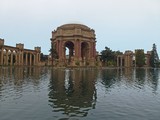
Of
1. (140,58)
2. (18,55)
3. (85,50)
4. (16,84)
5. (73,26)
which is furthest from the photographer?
(140,58)

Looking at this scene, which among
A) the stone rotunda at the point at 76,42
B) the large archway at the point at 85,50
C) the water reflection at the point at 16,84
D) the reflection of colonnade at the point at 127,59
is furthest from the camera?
the reflection of colonnade at the point at 127,59

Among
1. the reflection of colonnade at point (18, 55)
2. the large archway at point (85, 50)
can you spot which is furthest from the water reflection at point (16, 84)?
the large archway at point (85, 50)

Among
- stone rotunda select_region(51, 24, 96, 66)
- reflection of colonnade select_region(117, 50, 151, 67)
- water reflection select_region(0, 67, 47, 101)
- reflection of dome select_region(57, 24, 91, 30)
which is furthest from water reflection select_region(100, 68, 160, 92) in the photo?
reflection of colonnade select_region(117, 50, 151, 67)

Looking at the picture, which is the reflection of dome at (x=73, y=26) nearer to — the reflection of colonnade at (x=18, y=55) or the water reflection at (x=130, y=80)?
the reflection of colonnade at (x=18, y=55)

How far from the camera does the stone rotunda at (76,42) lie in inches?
4309

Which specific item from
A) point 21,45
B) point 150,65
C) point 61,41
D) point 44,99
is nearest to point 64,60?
point 61,41

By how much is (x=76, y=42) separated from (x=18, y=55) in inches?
1091

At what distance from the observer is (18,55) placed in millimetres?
107812

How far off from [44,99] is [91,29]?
10208 centimetres

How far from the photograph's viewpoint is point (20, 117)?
12.9 meters

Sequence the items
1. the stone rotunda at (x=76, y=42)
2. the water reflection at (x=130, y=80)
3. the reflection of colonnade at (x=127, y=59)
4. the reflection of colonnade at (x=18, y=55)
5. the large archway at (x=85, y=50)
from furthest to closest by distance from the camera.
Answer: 1. the reflection of colonnade at (x=127, y=59)
2. the large archway at (x=85, y=50)
3. the stone rotunda at (x=76, y=42)
4. the reflection of colonnade at (x=18, y=55)
5. the water reflection at (x=130, y=80)

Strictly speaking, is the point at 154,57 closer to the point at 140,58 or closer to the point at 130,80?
the point at 140,58

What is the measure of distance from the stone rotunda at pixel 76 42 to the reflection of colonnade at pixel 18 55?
1241 centimetres

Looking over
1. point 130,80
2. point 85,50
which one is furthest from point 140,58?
point 130,80
